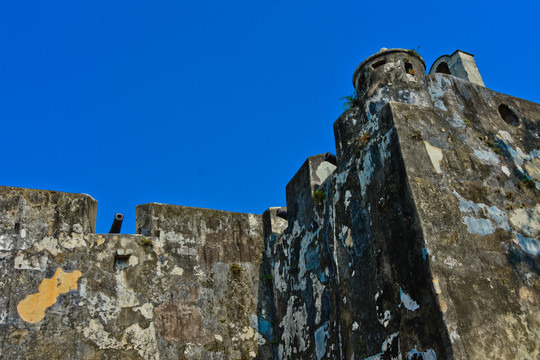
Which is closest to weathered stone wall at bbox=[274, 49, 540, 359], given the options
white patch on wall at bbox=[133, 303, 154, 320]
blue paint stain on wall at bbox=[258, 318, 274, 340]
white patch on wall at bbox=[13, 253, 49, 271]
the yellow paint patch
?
blue paint stain on wall at bbox=[258, 318, 274, 340]

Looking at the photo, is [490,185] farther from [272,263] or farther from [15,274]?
[15,274]

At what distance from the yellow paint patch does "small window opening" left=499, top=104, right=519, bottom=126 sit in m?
4.96

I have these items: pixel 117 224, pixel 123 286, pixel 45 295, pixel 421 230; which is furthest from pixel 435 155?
pixel 45 295

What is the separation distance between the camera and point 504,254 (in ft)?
13.6

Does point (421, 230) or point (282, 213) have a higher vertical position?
point (282, 213)

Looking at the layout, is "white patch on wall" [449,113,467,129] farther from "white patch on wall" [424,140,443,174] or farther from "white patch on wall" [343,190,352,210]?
"white patch on wall" [343,190,352,210]

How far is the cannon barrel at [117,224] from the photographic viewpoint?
632 centimetres

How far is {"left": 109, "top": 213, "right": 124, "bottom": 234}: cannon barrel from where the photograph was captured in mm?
6324

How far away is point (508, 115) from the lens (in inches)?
217

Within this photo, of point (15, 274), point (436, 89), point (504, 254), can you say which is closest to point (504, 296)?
point (504, 254)

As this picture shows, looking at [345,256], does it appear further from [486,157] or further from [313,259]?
[486,157]

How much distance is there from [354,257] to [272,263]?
2.21 m

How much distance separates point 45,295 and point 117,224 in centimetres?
118

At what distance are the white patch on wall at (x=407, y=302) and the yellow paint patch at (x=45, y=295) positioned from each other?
11.9 feet
